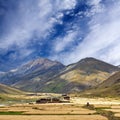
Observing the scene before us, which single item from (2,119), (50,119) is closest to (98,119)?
(50,119)

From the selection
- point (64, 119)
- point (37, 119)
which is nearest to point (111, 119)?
point (64, 119)

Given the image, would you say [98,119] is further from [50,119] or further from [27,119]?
[27,119]

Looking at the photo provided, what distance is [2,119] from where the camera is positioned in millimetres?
87812

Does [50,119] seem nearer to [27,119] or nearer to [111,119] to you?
[27,119]

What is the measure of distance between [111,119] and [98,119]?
13.6 ft

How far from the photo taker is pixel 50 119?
89.2 metres

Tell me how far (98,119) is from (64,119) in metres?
9.17

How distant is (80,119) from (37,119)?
11.9 meters

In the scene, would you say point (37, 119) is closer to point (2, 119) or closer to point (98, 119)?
point (2, 119)

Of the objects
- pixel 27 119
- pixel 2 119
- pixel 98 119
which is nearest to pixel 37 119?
pixel 27 119

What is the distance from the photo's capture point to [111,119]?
88750mm

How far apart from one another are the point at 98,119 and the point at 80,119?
15.9 ft

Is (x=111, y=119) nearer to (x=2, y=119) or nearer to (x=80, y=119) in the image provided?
(x=80, y=119)

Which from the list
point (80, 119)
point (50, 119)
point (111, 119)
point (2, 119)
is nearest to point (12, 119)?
point (2, 119)
